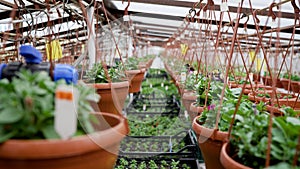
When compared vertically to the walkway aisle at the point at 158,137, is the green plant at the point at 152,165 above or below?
above

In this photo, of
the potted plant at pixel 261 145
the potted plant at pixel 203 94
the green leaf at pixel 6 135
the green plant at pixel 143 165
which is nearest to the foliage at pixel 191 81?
the potted plant at pixel 203 94

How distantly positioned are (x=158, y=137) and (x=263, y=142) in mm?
2123

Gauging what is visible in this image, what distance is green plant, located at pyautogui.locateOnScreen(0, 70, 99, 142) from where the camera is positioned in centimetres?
52

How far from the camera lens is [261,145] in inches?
24.5

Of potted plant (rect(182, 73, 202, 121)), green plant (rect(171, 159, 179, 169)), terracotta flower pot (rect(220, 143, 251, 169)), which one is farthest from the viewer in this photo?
green plant (rect(171, 159, 179, 169))

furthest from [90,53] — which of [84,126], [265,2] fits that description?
[265,2]

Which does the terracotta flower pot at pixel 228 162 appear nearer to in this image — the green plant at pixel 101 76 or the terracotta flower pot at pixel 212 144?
the terracotta flower pot at pixel 212 144

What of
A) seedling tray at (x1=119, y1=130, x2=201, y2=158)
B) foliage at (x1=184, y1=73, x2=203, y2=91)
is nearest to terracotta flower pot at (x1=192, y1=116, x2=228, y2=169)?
foliage at (x1=184, y1=73, x2=203, y2=91)

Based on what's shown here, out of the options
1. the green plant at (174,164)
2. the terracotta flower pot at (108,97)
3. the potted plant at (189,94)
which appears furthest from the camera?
the green plant at (174,164)

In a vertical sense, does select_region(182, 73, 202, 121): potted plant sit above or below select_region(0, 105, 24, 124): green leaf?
below

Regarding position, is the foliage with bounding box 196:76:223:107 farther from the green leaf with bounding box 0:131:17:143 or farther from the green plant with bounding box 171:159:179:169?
the green leaf with bounding box 0:131:17:143

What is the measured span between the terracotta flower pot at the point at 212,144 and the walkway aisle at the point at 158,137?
1.00m

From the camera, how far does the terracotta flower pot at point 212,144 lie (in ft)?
2.60

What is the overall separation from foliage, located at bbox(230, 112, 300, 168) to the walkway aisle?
121 centimetres
